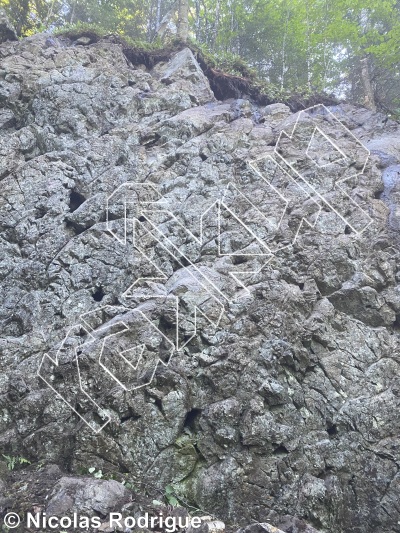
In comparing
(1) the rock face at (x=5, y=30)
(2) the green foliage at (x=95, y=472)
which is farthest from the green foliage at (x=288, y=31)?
(2) the green foliage at (x=95, y=472)

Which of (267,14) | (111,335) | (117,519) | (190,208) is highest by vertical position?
(267,14)

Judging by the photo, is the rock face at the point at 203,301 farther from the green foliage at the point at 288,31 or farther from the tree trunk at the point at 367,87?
the green foliage at the point at 288,31

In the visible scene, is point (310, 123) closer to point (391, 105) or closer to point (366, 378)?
point (391, 105)

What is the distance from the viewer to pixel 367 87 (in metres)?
15.3

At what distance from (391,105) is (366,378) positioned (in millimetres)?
12294

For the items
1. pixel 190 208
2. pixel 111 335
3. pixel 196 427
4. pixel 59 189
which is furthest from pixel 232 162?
pixel 196 427

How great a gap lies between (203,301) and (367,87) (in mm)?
11586

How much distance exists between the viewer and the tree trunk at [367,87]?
14.9m

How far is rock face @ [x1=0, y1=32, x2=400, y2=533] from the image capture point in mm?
6734

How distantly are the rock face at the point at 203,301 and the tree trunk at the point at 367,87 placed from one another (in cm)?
258

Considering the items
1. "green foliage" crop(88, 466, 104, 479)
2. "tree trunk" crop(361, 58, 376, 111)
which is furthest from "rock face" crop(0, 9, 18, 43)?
"green foliage" crop(88, 466, 104, 479)

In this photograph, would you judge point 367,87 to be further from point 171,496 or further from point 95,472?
point 95,472

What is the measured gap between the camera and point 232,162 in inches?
428

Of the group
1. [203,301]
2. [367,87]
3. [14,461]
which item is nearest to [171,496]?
[14,461]
